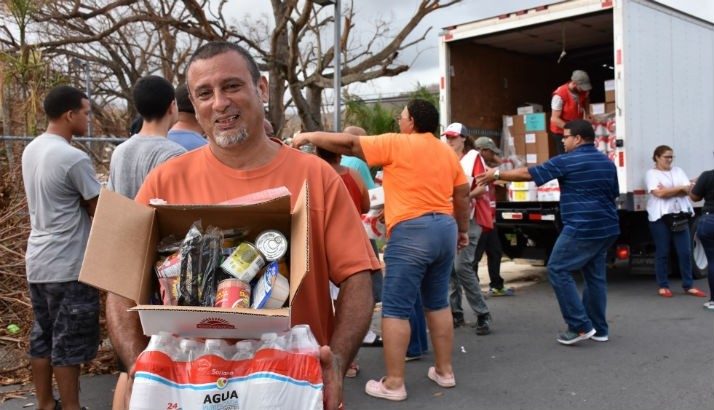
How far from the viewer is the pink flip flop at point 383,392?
4871 mm

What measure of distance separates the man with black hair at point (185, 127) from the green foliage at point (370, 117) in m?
12.8

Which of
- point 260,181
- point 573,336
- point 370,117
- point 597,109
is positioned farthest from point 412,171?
point 370,117

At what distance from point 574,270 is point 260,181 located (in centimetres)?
468

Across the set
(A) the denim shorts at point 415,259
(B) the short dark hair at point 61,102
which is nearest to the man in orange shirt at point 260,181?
(B) the short dark hair at point 61,102

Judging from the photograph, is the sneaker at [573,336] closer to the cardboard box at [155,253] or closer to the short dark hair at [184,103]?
the short dark hair at [184,103]

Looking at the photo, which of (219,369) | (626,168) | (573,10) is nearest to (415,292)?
A: (219,369)

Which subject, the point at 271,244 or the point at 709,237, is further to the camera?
the point at 709,237

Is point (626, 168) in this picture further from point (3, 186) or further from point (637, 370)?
point (3, 186)

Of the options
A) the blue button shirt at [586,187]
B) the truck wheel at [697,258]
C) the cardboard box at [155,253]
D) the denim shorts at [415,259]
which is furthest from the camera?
the truck wheel at [697,258]

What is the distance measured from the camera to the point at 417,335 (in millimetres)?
5883

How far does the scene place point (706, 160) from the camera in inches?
406

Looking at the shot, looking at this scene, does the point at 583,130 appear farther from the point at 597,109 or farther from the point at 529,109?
the point at 529,109

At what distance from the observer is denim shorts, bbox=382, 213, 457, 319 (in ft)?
15.7

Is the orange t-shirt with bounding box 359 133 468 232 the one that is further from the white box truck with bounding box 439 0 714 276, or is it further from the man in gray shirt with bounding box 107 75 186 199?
the white box truck with bounding box 439 0 714 276
